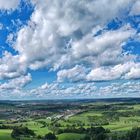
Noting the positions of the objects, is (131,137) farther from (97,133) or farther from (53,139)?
(53,139)

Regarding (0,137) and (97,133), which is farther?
→ (97,133)

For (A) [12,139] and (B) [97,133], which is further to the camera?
(B) [97,133]

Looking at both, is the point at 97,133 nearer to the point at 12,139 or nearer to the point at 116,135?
the point at 116,135

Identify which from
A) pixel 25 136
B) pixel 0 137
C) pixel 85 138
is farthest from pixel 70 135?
pixel 0 137

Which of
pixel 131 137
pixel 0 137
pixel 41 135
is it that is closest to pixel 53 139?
pixel 41 135

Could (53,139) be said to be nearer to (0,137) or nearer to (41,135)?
(41,135)

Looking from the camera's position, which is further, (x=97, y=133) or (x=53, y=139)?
(x=97, y=133)

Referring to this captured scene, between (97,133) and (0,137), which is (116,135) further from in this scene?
(0,137)

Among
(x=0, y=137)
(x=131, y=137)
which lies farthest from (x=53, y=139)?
(x=131, y=137)
